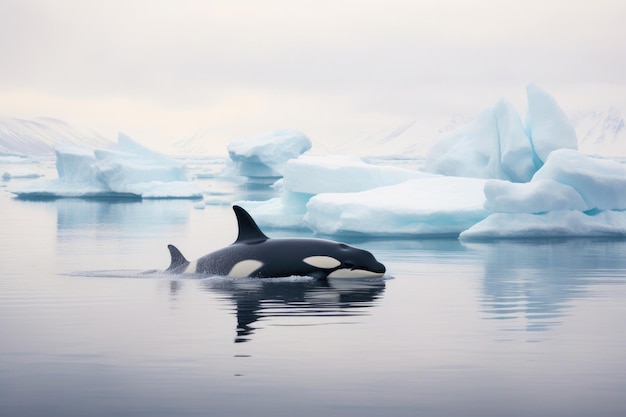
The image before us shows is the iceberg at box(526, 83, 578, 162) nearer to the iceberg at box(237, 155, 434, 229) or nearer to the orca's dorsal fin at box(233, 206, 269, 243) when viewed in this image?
the iceberg at box(237, 155, 434, 229)

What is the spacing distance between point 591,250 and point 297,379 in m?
15.5

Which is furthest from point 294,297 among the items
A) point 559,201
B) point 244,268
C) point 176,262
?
point 559,201

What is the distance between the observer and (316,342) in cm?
957

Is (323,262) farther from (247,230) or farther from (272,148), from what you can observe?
(272,148)

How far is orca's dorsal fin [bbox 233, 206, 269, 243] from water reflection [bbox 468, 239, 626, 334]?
131 inches

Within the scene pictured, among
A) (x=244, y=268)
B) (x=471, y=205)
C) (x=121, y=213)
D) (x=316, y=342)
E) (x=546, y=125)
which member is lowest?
(x=316, y=342)

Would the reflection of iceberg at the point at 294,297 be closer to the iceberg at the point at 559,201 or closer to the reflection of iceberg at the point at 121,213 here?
the iceberg at the point at 559,201

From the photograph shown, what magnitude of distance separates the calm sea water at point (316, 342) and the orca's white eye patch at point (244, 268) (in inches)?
11.8

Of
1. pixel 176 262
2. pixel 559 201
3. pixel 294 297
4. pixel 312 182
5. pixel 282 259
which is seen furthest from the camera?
pixel 312 182

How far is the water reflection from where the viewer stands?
38.9ft

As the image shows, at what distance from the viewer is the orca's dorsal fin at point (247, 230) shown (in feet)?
50.2

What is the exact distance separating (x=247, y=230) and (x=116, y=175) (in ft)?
128

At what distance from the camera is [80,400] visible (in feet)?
23.8

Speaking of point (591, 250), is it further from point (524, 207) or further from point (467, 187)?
point (467, 187)
